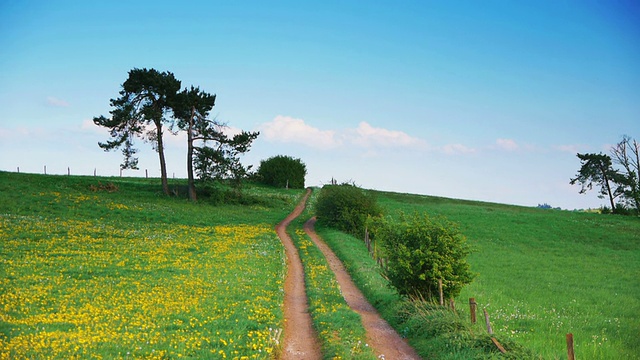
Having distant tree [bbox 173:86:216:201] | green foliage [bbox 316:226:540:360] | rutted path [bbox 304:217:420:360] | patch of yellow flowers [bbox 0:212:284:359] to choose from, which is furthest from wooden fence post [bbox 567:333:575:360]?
distant tree [bbox 173:86:216:201]

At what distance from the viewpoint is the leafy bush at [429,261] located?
20.8 meters

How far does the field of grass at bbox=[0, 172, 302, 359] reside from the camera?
14.6 metres

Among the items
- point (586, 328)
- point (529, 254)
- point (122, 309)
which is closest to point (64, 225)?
point (122, 309)

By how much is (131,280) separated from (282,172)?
241 feet

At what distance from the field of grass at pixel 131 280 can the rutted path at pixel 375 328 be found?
326 cm

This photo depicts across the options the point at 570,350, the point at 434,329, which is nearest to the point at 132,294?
the point at 434,329

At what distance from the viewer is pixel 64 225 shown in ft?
132

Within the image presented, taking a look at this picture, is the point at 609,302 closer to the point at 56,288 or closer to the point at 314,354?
the point at 314,354

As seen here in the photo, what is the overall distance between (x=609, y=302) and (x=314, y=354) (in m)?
21.5

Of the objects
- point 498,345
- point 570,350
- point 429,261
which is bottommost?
point 498,345

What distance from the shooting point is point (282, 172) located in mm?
97062

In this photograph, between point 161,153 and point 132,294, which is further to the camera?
point 161,153

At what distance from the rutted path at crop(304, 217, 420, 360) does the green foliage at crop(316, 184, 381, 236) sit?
64.9 ft

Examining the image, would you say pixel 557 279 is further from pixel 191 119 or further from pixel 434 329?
pixel 191 119
